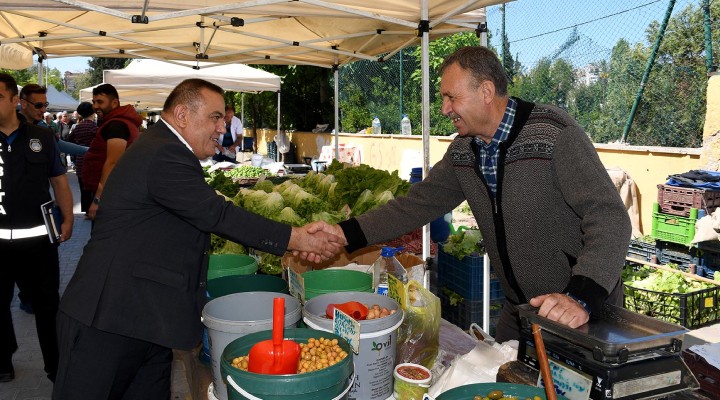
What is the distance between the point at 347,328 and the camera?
2.07m

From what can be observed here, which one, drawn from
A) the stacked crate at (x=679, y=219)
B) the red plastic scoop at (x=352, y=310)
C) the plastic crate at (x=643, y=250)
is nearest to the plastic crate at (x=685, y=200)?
the stacked crate at (x=679, y=219)

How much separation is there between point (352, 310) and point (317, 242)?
2.86 feet

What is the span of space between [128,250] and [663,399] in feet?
6.93

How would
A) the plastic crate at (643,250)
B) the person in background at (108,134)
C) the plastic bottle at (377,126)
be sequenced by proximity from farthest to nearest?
the plastic bottle at (377,126) < the plastic crate at (643,250) < the person in background at (108,134)

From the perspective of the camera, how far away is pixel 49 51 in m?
7.93

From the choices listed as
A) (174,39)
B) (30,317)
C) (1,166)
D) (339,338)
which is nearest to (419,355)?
(339,338)

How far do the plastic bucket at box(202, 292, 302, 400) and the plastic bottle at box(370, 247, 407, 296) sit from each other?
502mm

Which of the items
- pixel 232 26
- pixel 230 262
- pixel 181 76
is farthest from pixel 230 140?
pixel 230 262

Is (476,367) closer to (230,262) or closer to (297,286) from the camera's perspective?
(297,286)

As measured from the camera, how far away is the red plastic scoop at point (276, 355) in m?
1.81

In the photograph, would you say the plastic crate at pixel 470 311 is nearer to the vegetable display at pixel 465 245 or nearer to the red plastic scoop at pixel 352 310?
the vegetable display at pixel 465 245

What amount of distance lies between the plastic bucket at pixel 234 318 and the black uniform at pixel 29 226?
102 inches

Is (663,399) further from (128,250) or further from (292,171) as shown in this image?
(292,171)

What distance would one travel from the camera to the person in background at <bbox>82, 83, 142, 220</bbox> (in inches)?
233
